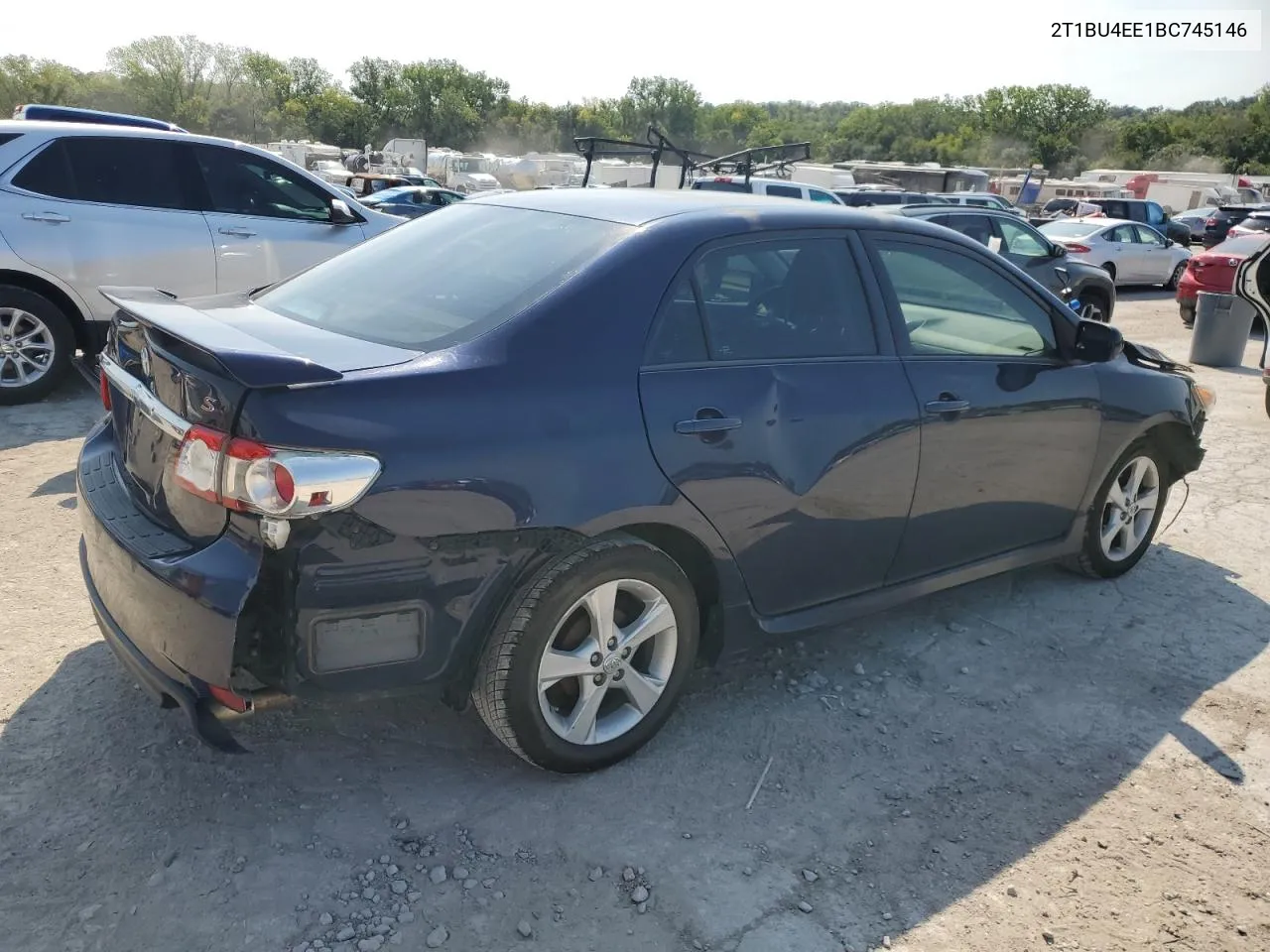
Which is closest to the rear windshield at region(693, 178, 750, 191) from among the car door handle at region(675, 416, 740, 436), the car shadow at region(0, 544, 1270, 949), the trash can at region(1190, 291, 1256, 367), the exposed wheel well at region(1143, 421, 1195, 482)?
the trash can at region(1190, 291, 1256, 367)

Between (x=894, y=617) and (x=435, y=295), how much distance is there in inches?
94.3

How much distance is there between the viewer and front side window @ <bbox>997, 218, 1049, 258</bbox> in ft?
40.3

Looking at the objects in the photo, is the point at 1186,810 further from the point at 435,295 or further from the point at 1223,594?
the point at 435,295

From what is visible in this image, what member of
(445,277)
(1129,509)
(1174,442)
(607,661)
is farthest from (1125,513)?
(445,277)

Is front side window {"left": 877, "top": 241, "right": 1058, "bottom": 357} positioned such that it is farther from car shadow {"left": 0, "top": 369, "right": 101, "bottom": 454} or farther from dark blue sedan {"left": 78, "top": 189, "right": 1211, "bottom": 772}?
car shadow {"left": 0, "top": 369, "right": 101, "bottom": 454}

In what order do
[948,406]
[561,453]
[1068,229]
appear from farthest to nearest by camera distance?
[1068,229] → [948,406] → [561,453]

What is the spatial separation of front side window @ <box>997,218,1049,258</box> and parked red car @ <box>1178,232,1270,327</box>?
277 cm

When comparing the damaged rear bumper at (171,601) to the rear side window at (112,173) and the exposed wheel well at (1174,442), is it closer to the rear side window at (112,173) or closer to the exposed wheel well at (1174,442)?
the exposed wheel well at (1174,442)

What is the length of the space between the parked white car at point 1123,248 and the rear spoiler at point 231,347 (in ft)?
58.2

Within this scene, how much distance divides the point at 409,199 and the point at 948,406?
19172mm

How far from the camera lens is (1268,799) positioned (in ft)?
10.4

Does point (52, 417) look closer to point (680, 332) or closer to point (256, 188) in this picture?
point (256, 188)

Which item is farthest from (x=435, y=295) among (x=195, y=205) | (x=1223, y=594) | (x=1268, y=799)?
(x=195, y=205)

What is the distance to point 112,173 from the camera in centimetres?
681
